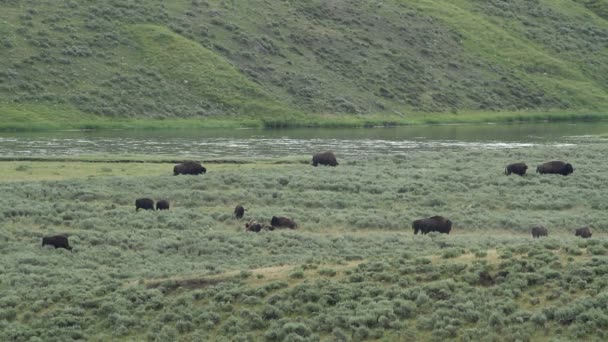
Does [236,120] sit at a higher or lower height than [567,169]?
lower

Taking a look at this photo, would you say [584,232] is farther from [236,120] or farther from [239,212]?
[236,120]

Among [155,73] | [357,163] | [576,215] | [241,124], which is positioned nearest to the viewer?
[576,215]

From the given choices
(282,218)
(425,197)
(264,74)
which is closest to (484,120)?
(264,74)

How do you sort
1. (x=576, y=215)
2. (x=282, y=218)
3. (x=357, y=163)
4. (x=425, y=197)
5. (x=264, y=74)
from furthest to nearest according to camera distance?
(x=264, y=74), (x=357, y=163), (x=425, y=197), (x=576, y=215), (x=282, y=218)

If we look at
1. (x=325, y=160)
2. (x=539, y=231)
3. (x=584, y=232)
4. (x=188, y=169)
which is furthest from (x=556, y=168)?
(x=188, y=169)

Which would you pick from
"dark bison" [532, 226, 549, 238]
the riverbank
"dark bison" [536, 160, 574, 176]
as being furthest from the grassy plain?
the riverbank

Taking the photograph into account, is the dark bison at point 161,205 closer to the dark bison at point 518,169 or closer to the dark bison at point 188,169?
the dark bison at point 188,169

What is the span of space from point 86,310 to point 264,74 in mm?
71549

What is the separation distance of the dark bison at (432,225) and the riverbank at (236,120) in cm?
4535

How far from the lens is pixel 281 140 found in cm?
6881

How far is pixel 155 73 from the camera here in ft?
290

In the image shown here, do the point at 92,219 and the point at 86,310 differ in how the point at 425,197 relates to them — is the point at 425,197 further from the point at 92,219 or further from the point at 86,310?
the point at 86,310

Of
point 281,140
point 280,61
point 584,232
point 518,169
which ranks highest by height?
point 280,61

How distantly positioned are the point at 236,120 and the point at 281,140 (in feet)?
50.2
